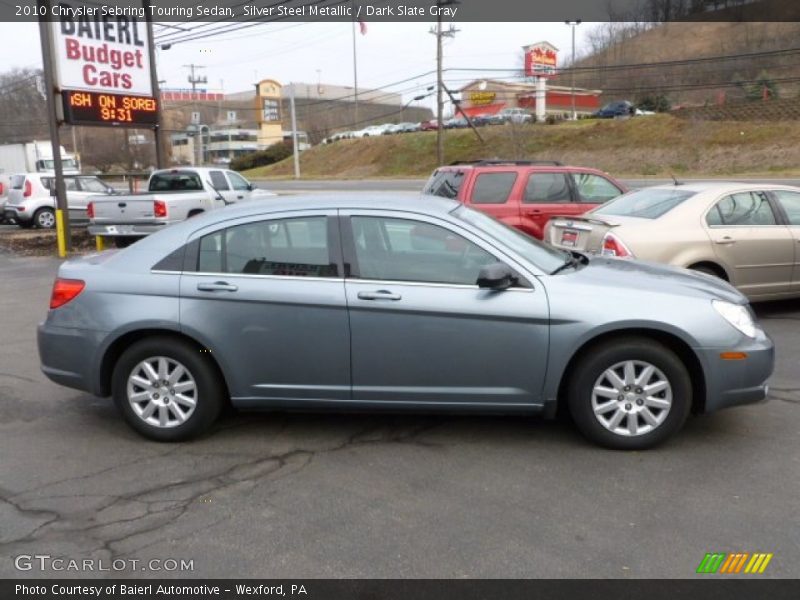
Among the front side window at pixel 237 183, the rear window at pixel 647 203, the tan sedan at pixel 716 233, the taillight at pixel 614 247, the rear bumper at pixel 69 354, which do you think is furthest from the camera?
the front side window at pixel 237 183

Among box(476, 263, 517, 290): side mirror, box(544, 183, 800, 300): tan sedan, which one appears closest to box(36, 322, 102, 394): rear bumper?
box(476, 263, 517, 290): side mirror

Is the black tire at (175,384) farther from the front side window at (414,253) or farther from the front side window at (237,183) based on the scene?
the front side window at (237,183)

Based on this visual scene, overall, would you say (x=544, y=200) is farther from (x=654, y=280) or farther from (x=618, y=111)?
(x=618, y=111)

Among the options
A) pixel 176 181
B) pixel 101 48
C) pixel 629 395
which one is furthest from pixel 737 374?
pixel 101 48

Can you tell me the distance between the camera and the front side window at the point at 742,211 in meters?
7.20

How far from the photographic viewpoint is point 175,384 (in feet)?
14.4

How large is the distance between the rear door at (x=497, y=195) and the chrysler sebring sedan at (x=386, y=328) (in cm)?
532

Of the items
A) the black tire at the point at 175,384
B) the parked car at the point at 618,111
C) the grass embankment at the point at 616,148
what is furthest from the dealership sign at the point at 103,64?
the parked car at the point at 618,111

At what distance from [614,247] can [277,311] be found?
396 centimetres

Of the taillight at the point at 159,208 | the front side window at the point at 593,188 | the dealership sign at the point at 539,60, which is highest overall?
the dealership sign at the point at 539,60

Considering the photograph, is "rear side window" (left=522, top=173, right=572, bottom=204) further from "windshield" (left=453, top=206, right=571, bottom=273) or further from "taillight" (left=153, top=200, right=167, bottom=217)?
"taillight" (left=153, top=200, right=167, bottom=217)

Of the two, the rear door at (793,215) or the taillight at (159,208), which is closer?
the rear door at (793,215)

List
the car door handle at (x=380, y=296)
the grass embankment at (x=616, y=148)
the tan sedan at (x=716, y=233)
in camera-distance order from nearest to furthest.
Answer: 1. the car door handle at (x=380, y=296)
2. the tan sedan at (x=716, y=233)
3. the grass embankment at (x=616, y=148)

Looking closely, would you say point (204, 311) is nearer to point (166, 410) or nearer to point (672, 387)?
point (166, 410)
